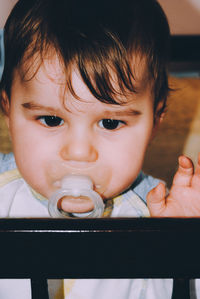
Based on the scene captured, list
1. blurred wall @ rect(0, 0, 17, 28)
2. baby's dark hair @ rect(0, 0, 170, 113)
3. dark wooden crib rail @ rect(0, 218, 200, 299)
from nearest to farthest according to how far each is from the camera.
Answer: dark wooden crib rail @ rect(0, 218, 200, 299)
baby's dark hair @ rect(0, 0, 170, 113)
blurred wall @ rect(0, 0, 17, 28)

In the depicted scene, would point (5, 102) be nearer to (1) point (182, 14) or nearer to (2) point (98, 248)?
(2) point (98, 248)

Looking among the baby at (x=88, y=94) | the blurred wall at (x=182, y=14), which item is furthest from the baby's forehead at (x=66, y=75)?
the blurred wall at (x=182, y=14)

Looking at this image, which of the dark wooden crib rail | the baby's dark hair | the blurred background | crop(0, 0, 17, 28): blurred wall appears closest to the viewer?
the dark wooden crib rail

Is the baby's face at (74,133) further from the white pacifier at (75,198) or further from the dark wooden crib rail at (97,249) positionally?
the dark wooden crib rail at (97,249)

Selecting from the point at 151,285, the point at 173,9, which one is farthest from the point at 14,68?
the point at 173,9

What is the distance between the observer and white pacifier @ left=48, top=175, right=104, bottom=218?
16.6 inches

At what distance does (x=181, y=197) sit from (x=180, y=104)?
0.54 metres

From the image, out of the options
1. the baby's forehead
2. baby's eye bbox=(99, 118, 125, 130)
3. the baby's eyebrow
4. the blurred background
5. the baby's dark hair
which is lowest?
the blurred background

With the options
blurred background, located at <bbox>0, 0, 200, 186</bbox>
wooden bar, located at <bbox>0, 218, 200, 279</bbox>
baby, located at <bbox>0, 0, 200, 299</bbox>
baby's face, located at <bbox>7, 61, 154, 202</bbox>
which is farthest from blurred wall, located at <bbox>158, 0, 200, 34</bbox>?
wooden bar, located at <bbox>0, 218, 200, 279</bbox>

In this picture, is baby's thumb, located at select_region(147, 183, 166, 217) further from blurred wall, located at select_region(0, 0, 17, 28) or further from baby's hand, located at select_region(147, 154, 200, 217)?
blurred wall, located at select_region(0, 0, 17, 28)

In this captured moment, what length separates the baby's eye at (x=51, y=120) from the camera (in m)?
0.42

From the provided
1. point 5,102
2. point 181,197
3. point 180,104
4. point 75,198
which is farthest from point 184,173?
point 180,104

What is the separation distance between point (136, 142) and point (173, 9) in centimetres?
43

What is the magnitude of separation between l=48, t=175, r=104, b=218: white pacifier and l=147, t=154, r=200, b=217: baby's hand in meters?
0.07
